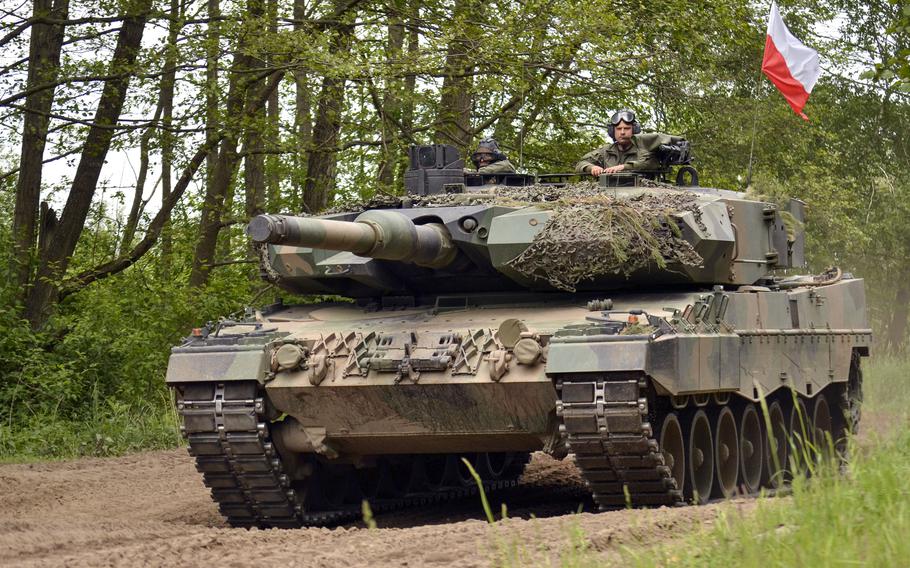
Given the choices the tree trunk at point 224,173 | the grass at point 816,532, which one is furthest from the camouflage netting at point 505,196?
the tree trunk at point 224,173

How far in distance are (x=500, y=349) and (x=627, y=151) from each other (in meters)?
3.74

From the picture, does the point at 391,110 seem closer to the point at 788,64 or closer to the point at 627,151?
the point at 788,64

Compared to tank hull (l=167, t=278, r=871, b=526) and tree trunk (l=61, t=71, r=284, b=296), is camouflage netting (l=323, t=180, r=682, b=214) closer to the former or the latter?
tank hull (l=167, t=278, r=871, b=526)

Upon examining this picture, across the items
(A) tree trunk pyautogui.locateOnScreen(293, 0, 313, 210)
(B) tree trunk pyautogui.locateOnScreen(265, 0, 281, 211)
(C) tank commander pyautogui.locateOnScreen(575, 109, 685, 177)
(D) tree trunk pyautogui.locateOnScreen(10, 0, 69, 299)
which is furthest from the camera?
(A) tree trunk pyautogui.locateOnScreen(293, 0, 313, 210)

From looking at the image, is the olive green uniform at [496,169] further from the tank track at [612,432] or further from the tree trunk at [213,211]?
the tree trunk at [213,211]

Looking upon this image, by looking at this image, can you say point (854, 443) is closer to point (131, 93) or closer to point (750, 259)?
point (750, 259)

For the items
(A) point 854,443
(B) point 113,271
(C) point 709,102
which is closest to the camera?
(A) point 854,443

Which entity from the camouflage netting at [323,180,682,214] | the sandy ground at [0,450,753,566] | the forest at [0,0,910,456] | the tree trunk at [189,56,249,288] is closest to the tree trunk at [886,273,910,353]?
the forest at [0,0,910,456]

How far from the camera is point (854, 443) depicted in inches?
288

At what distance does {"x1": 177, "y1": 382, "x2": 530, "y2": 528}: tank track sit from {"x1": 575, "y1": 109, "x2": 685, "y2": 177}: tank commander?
394 cm

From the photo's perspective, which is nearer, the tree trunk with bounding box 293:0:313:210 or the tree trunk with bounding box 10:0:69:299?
the tree trunk with bounding box 10:0:69:299

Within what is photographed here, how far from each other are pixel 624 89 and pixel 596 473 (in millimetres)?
11486

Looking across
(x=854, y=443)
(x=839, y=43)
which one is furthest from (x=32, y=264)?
(x=839, y=43)

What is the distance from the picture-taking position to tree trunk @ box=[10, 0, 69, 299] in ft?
60.0
